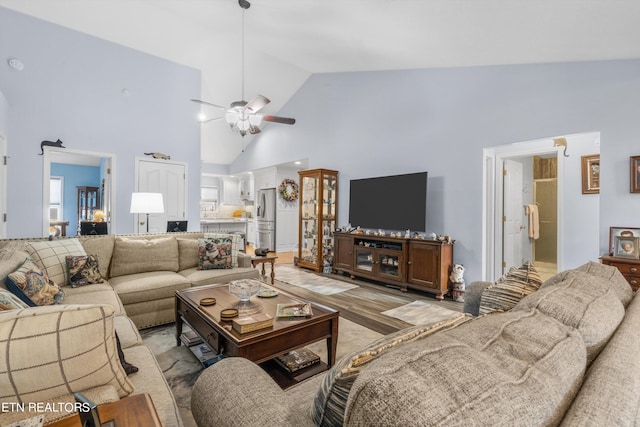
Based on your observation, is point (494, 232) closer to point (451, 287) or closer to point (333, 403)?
point (451, 287)

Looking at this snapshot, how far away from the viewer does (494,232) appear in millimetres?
4375

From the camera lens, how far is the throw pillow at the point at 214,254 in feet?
11.5

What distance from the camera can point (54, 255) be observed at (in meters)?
2.73

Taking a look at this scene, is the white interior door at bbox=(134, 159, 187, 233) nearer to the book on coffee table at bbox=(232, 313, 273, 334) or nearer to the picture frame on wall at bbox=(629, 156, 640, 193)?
the book on coffee table at bbox=(232, 313, 273, 334)

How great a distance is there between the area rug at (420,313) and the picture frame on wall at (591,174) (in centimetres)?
263

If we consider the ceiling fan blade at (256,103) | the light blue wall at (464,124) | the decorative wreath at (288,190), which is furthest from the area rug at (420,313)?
the decorative wreath at (288,190)

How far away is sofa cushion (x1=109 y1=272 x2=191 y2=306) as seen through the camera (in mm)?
2752

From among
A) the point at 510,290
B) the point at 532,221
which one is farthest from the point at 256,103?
the point at 532,221

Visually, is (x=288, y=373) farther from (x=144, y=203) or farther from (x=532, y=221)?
(x=532, y=221)

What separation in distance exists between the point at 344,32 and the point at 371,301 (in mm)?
3404

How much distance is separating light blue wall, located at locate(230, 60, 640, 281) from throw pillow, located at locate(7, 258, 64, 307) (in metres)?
4.24

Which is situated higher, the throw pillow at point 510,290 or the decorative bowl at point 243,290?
the throw pillow at point 510,290

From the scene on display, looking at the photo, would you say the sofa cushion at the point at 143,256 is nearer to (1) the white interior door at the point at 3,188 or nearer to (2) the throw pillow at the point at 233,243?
(2) the throw pillow at the point at 233,243

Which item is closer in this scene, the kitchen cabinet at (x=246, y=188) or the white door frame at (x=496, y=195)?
the white door frame at (x=496, y=195)
